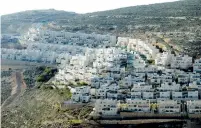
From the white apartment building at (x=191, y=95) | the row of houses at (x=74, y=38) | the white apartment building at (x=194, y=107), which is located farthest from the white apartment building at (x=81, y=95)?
the row of houses at (x=74, y=38)

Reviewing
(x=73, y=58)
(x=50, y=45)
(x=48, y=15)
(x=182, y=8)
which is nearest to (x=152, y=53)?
(x=73, y=58)

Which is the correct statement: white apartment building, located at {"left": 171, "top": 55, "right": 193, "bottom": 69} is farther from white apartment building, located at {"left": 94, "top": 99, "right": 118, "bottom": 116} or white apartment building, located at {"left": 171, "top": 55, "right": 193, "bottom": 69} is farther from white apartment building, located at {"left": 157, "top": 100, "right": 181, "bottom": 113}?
white apartment building, located at {"left": 94, "top": 99, "right": 118, "bottom": 116}

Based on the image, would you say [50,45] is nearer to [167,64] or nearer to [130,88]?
[167,64]

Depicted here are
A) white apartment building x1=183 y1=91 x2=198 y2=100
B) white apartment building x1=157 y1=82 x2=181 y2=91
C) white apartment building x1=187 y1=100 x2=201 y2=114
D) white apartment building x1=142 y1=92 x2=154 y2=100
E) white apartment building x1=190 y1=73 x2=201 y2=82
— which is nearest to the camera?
white apartment building x1=187 y1=100 x2=201 y2=114

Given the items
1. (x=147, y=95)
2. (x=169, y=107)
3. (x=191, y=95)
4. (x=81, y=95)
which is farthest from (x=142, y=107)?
(x=81, y=95)

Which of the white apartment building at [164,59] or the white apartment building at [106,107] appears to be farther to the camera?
the white apartment building at [164,59]

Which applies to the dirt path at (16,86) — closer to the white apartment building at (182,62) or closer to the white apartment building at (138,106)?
the white apartment building at (138,106)

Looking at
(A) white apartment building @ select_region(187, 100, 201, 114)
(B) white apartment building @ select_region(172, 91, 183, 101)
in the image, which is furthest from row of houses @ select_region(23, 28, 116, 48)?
(A) white apartment building @ select_region(187, 100, 201, 114)

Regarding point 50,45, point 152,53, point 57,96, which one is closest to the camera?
point 57,96
